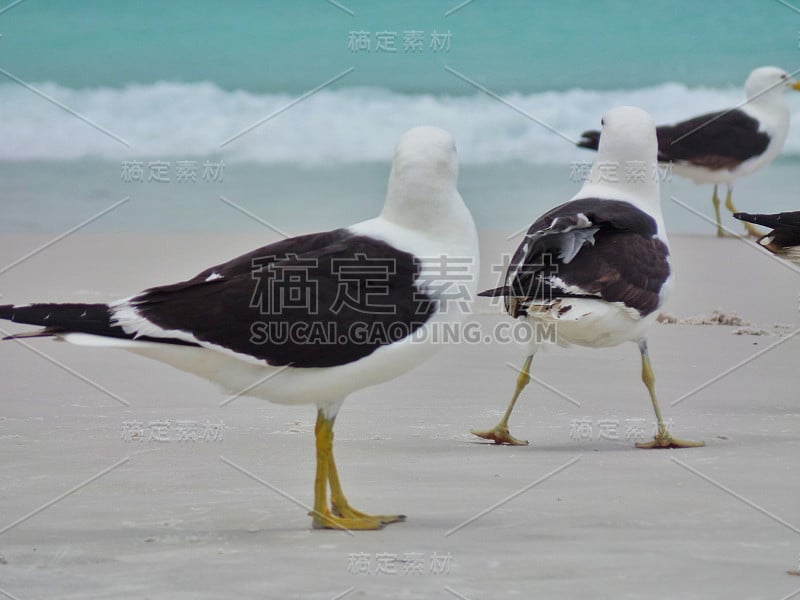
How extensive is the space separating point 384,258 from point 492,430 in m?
1.87

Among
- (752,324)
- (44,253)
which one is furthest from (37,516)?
(44,253)

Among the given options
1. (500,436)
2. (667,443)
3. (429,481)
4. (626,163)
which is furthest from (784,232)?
(429,481)

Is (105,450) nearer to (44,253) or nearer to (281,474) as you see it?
(281,474)

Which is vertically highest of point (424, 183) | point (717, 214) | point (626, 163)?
point (717, 214)

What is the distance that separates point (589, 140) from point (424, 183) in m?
8.65

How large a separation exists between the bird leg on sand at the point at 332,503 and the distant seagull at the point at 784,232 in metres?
3.13

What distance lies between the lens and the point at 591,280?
20.3ft

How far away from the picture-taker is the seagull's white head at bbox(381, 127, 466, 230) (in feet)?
16.1

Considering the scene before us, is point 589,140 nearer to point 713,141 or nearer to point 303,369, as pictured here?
point 713,141

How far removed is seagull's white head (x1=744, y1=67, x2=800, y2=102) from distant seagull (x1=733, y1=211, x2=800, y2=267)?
7621mm

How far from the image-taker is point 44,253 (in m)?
13.9

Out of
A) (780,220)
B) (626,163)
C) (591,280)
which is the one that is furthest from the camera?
(626,163)

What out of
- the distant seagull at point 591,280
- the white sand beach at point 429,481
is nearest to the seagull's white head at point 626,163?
the distant seagull at point 591,280

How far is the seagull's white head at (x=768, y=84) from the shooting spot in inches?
565
